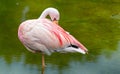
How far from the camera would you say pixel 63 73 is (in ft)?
14.6

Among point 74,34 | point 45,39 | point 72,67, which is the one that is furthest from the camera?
point 74,34

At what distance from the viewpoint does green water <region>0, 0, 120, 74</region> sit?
4.60 metres

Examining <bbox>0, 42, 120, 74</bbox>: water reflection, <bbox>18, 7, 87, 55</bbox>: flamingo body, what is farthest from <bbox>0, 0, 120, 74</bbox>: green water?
<bbox>18, 7, 87, 55</bbox>: flamingo body

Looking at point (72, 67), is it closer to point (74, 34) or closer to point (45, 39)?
point (45, 39)

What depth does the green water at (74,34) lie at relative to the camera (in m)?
4.60

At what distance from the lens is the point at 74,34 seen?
5.67 meters

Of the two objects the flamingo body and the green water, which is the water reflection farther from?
the flamingo body

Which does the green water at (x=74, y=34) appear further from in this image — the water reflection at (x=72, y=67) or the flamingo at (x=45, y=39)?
the flamingo at (x=45, y=39)

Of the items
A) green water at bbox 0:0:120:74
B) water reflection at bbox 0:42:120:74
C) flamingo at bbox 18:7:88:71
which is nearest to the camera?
flamingo at bbox 18:7:88:71

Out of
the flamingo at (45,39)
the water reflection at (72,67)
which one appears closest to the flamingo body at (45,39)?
the flamingo at (45,39)

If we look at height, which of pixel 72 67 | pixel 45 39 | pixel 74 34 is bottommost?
pixel 72 67

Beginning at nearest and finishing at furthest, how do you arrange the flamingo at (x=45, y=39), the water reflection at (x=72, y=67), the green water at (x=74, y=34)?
1. the flamingo at (x=45, y=39)
2. the water reflection at (x=72, y=67)
3. the green water at (x=74, y=34)

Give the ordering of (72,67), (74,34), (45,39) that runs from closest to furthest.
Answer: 1. (45,39)
2. (72,67)
3. (74,34)

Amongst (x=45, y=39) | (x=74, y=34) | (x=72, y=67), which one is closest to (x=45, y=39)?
(x=45, y=39)
